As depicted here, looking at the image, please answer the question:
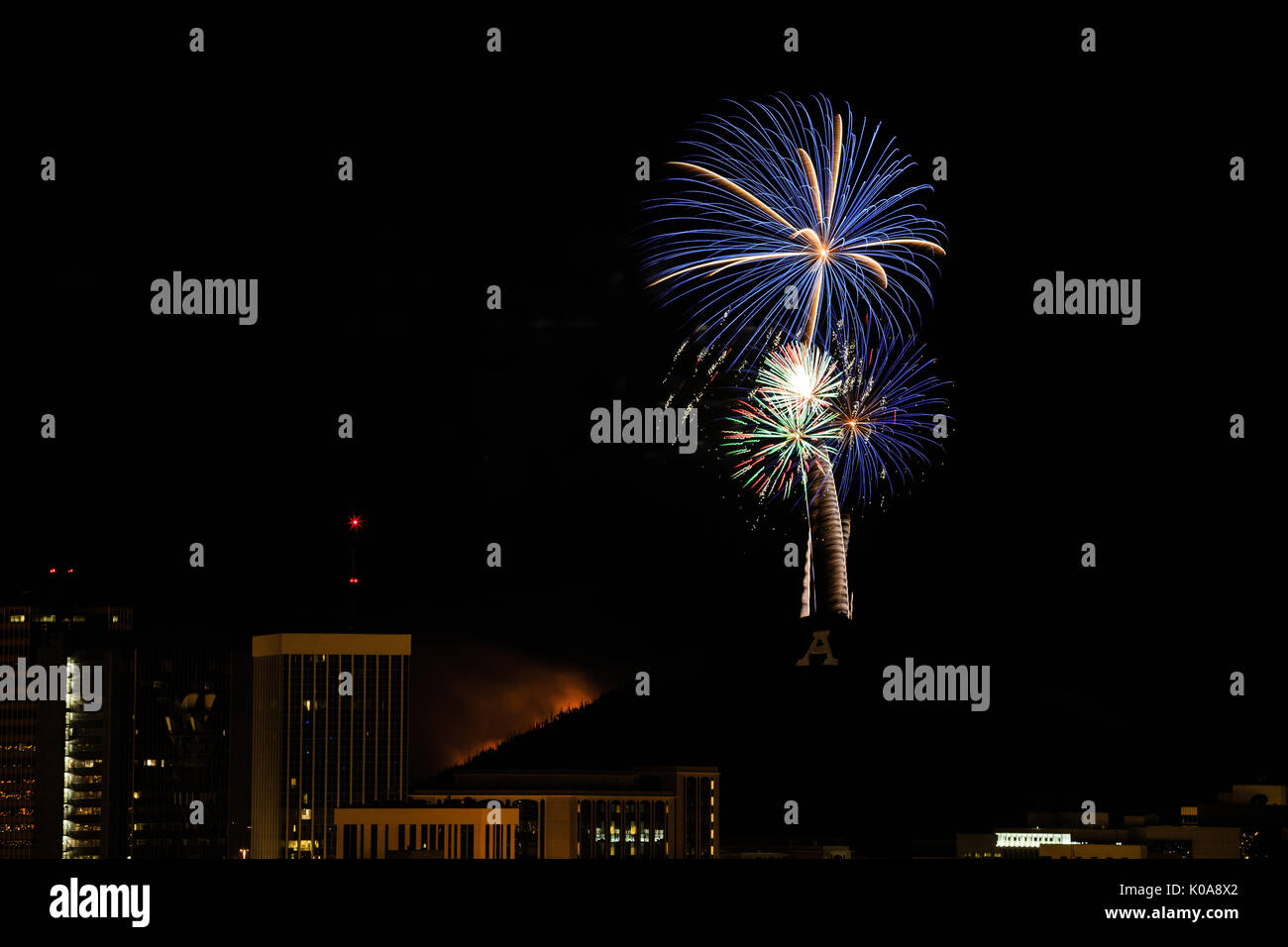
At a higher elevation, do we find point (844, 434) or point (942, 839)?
point (844, 434)

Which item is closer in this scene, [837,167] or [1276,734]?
[837,167]

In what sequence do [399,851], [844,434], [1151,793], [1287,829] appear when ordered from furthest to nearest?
1. [1151,793]
2. [399,851]
3. [1287,829]
4. [844,434]

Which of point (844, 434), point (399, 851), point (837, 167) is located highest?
point (837, 167)
